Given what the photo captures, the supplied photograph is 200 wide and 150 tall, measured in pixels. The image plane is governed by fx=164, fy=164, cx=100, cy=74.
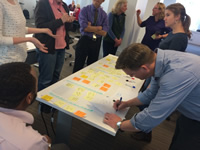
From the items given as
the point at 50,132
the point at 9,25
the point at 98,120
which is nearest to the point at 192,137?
the point at 98,120

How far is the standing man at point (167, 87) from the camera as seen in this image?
913 millimetres

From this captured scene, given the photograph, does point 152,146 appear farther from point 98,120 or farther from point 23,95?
point 23,95

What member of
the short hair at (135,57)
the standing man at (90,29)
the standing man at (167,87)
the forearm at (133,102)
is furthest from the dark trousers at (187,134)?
the standing man at (90,29)

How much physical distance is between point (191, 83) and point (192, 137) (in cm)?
45

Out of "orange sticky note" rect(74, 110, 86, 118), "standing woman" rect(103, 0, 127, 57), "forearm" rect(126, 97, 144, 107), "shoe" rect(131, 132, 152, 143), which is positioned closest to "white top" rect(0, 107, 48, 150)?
"orange sticky note" rect(74, 110, 86, 118)

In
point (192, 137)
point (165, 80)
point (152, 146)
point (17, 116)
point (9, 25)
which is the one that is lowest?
point (152, 146)

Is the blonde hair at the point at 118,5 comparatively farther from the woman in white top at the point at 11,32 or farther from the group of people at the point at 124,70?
the woman in white top at the point at 11,32

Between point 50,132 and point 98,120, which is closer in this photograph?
point 98,120

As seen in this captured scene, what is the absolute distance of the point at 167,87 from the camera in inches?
36.2

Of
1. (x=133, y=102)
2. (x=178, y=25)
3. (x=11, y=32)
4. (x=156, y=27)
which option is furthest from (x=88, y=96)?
(x=156, y=27)

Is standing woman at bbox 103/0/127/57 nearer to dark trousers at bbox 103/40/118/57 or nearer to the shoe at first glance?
dark trousers at bbox 103/40/118/57

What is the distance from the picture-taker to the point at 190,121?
3.61 feet

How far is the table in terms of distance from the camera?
3.81 ft

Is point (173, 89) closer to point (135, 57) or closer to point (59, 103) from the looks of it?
point (135, 57)
